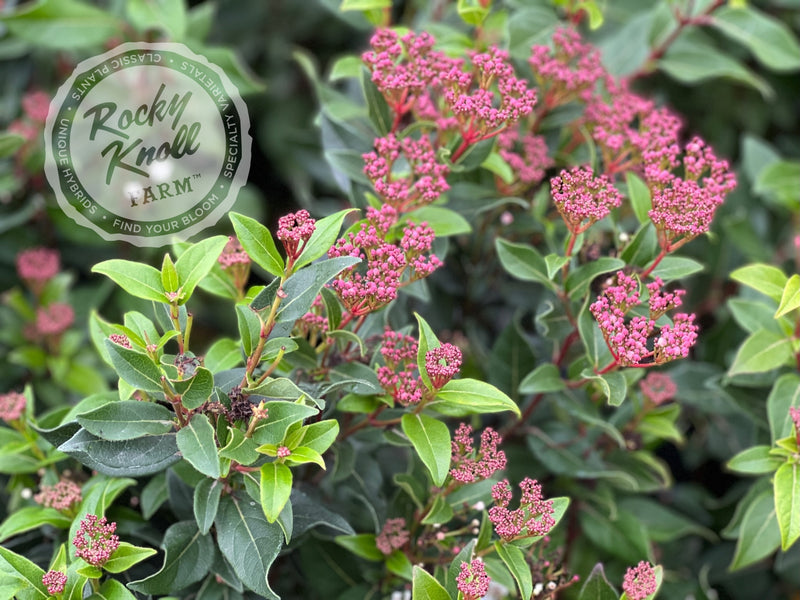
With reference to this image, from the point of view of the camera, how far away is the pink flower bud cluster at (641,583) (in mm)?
1268

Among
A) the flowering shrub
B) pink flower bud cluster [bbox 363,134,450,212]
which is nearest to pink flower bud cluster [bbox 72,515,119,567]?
the flowering shrub

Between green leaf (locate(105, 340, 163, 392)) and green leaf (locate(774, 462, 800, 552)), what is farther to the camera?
green leaf (locate(774, 462, 800, 552))

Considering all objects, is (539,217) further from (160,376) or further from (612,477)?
(160,376)

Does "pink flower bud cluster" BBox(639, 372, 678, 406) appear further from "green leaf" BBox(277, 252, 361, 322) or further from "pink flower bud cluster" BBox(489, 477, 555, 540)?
"green leaf" BBox(277, 252, 361, 322)

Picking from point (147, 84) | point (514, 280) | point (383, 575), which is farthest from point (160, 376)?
point (147, 84)

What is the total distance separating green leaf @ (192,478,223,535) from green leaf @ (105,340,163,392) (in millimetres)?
176

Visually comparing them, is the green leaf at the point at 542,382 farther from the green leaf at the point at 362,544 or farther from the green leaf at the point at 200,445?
the green leaf at the point at 200,445

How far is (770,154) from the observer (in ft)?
7.92

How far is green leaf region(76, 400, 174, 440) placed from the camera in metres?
1.23

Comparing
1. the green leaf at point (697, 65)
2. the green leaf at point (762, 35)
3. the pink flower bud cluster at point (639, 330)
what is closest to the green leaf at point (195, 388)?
the pink flower bud cluster at point (639, 330)

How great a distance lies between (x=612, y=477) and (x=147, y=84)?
1.53m

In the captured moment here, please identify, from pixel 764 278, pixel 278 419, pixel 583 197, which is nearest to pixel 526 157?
pixel 583 197

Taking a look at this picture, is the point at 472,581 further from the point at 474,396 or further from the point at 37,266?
the point at 37,266

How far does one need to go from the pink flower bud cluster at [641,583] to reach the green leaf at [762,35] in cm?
144
